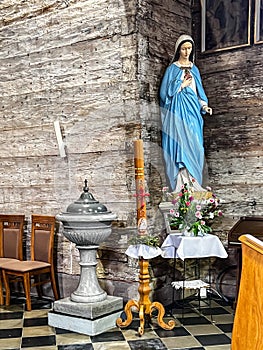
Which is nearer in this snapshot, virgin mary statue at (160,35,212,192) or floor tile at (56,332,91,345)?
floor tile at (56,332,91,345)

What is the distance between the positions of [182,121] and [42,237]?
6.09 ft

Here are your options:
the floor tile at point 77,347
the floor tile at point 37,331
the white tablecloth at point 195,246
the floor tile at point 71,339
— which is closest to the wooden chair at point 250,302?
the floor tile at point 77,347

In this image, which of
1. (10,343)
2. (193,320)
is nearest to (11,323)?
(10,343)

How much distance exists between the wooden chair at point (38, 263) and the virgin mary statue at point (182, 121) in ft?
4.47

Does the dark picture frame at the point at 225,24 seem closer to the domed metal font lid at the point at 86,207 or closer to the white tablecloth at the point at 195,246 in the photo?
the white tablecloth at the point at 195,246

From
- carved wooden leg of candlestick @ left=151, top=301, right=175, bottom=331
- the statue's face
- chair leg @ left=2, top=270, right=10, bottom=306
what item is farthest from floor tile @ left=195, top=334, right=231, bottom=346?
the statue's face

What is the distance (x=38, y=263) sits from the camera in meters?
5.08

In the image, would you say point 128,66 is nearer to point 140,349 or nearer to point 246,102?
point 246,102

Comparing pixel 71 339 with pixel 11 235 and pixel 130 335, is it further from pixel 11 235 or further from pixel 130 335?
pixel 11 235

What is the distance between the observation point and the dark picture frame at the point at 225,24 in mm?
5168

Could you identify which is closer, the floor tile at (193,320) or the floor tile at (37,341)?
the floor tile at (37,341)

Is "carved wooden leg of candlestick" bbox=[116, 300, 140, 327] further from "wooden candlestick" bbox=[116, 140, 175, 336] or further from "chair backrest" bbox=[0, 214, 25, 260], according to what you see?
"chair backrest" bbox=[0, 214, 25, 260]

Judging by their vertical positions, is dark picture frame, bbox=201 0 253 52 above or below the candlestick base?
above

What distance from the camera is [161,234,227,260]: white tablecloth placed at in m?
4.41
